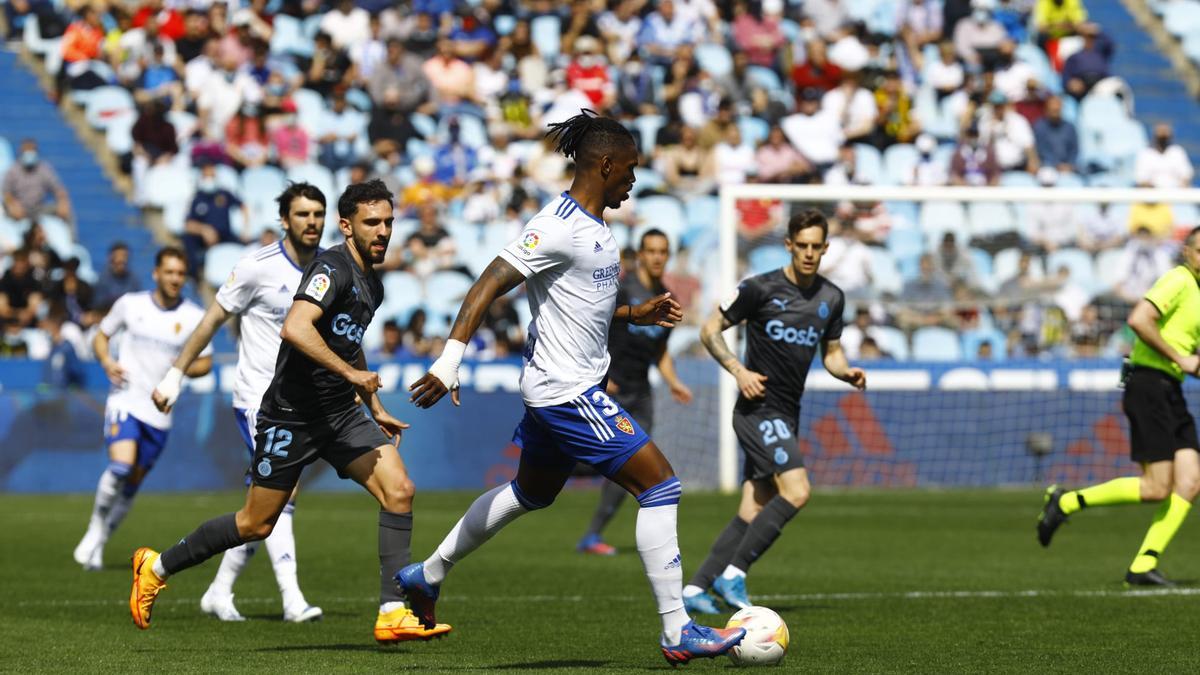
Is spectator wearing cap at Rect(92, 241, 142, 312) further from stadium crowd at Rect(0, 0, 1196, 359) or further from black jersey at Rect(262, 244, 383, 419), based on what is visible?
black jersey at Rect(262, 244, 383, 419)

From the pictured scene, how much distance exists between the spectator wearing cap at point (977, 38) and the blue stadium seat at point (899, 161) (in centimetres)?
317

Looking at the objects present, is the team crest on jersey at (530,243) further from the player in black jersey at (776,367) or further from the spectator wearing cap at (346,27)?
the spectator wearing cap at (346,27)

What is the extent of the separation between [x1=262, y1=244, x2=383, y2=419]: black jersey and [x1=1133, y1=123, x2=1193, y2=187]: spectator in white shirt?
69.1 feet

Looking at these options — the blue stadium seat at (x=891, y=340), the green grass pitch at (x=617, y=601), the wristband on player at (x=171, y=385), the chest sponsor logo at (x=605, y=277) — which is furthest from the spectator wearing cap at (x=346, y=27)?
the chest sponsor logo at (x=605, y=277)

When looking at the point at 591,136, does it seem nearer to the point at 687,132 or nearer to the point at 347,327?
the point at 347,327

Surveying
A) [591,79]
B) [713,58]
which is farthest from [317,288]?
[713,58]

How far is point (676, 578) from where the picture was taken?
7867mm

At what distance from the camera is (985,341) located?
902 inches

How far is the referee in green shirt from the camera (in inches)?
464

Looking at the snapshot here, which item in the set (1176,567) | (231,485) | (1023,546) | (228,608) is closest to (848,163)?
(231,485)

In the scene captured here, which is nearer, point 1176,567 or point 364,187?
point 364,187

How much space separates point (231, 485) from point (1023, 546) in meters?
10.6

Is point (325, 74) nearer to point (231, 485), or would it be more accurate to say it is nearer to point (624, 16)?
point (624, 16)

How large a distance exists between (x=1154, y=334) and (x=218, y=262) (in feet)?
51.2
